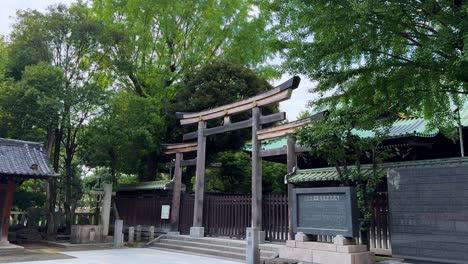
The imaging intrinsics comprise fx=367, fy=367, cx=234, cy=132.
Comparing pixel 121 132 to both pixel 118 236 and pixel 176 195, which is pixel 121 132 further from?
pixel 118 236

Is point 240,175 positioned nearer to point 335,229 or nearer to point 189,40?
point 189,40

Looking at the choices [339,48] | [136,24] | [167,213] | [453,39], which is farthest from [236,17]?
[453,39]

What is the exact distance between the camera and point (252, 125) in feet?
50.2

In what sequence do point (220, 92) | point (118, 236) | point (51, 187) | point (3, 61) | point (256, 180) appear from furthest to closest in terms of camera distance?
1. point (220, 92)
2. point (51, 187)
3. point (3, 61)
4. point (118, 236)
5. point (256, 180)

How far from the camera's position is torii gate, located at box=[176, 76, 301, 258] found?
13867 millimetres

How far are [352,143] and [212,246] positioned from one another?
24.0 ft

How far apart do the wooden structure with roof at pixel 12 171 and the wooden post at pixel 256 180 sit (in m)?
7.71

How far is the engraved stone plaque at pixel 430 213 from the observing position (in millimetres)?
7469

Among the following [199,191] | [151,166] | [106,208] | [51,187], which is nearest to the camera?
[199,191]

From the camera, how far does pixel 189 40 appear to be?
2355 cm

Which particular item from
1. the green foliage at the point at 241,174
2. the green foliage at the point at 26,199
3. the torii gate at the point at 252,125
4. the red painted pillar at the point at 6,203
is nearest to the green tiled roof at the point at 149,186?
the torii gate at the point at 252,125

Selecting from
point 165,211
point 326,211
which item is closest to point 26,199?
point 165,211

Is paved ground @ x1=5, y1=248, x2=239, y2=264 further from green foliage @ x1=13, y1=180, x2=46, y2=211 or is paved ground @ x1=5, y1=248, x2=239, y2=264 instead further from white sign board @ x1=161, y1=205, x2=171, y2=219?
green foliage @ x1=13, y1=180, x2=46, y2=211

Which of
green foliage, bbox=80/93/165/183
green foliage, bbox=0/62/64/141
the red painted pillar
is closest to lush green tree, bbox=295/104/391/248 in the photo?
green foliage, bbox=80/93/165/183
